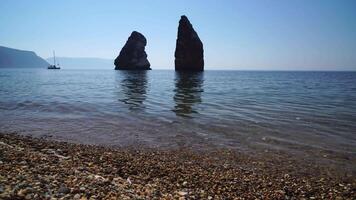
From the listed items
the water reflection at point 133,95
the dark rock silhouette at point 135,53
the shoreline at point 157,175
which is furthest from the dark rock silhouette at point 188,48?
the shoreline at point 157,175

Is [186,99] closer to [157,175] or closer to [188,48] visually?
[157,175]

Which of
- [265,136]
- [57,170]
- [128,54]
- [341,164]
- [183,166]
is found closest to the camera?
[57,170]

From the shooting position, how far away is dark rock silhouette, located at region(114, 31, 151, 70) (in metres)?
169

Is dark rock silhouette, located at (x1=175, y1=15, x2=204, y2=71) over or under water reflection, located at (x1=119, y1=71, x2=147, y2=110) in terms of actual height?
over

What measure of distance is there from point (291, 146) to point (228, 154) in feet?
11.3

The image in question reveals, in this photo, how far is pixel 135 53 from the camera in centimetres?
16912

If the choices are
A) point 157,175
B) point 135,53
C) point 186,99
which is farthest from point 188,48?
point 157,175

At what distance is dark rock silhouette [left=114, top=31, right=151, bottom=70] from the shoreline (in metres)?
162

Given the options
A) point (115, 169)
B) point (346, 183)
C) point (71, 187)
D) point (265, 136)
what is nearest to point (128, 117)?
point (265, 136)

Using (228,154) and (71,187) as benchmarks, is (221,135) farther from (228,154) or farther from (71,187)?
(71,187)

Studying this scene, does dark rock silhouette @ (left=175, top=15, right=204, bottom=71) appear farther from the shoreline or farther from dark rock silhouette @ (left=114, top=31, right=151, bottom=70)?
the shoreline

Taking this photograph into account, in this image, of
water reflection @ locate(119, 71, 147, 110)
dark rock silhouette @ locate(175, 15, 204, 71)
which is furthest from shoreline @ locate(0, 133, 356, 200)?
dark rock silhouette @ locate(175, 15, 204, 71)

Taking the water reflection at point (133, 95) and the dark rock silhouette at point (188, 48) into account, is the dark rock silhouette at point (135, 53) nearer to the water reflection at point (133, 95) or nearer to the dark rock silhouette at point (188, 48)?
the dark rock silhouette at point (188, 48)

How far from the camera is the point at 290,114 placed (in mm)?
21250
